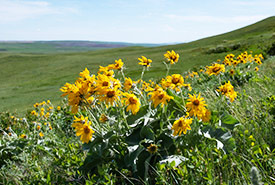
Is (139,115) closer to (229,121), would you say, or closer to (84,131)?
(84,131)

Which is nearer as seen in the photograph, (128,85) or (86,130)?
(86,130)

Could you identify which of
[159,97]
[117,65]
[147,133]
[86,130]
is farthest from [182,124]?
[117,65]

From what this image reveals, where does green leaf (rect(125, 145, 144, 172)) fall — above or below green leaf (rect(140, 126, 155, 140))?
below

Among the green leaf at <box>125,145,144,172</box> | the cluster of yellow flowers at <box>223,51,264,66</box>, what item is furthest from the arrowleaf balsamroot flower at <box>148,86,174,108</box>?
the cluster of yellow flowers at <box>223,51,264,66</box>

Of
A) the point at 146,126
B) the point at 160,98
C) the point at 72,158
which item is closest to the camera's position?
the point at 160,98

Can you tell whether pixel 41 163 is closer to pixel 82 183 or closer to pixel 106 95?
pixel 82 183

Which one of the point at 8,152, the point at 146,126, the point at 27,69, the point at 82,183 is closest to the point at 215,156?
the point at 146,126

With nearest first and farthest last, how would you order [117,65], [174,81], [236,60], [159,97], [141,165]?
[159,97] < [141,165] < [174,81] < [117,65] < [236,60]

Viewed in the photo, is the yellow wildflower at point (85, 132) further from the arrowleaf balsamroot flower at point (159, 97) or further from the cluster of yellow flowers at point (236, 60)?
the cluster of yellow flowers at point (236, 60)

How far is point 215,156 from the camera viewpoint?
2383 millimetres

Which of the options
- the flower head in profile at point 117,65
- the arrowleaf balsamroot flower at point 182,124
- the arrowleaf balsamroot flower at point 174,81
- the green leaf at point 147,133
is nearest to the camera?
the arrowleaf balsamroot flower at point 182,124

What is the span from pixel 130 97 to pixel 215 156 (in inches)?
37.8

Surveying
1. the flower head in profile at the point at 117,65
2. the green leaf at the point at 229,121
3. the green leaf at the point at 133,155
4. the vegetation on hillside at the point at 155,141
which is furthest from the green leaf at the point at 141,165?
the flower head in profile at the point at 117,65

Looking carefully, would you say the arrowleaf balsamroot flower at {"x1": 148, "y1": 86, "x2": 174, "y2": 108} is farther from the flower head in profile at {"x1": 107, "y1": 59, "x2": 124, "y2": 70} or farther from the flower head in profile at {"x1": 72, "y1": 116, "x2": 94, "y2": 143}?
the flower head in profile at {"x1": 107, "y1": 59, "x2": 124, "y2": 70}
